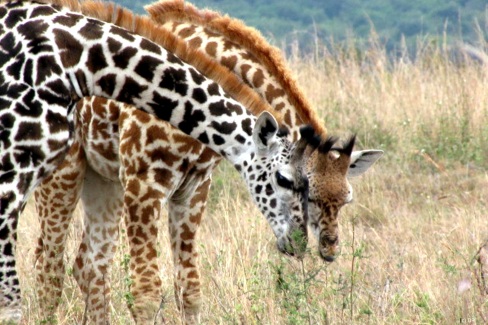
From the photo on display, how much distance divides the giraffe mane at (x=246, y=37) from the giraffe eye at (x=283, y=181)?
3.30 ft

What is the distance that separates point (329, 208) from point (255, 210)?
173 centimetres

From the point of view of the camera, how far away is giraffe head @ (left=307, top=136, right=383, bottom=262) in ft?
21.8

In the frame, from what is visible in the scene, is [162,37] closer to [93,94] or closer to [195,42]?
[93,94]

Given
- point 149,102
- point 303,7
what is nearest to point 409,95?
point 149,102

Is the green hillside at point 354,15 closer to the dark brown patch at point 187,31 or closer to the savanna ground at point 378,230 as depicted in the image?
the savanna ground at point 378,230

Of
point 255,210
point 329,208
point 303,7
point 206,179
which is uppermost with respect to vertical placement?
point 329,208

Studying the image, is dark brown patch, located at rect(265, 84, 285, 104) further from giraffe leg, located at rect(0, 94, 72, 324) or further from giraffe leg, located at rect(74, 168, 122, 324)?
giraffe leg, located at rect(0, 94, 72, 324)

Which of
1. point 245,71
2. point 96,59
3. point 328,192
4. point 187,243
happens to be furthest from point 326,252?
point 96,59

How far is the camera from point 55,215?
716cm

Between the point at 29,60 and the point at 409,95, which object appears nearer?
the point at 29,60

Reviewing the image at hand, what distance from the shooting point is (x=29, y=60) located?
17.8 ft

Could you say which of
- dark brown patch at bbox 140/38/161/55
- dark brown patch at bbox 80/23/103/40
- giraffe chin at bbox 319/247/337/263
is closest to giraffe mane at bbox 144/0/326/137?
giraffe chin at bbox 319/247/337/263

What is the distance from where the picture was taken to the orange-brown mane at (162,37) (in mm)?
5914

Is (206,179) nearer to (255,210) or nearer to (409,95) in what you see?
(255,210)
